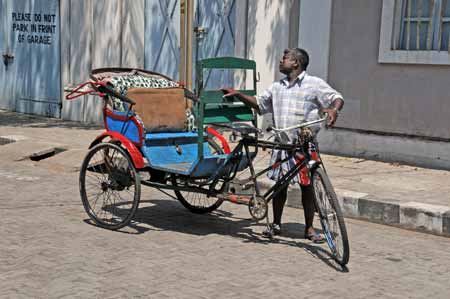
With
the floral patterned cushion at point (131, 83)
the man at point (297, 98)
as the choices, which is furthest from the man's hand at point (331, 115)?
the floral patterned cushion at point (131, 83)

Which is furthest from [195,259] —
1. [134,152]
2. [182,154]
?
[182,154]

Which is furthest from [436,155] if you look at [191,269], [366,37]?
[191,269]

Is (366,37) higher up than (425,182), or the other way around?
(366,37)

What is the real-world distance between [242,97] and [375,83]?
160 inches

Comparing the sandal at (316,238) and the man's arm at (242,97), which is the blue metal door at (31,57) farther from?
the sandal at (316,238)

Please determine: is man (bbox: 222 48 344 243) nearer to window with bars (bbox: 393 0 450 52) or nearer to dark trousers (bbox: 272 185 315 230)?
dark trousers (bbox: 272 185 315 230)

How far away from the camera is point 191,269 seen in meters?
5.14

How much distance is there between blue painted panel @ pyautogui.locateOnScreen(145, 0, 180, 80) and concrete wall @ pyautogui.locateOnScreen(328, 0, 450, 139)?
140 inches

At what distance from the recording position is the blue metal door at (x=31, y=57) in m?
14.3

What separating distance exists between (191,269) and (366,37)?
548cm

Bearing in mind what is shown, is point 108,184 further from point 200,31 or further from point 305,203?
point 200,31

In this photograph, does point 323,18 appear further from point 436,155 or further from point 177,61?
point 177,61

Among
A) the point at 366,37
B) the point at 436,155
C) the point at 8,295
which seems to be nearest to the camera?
the point at 8,295

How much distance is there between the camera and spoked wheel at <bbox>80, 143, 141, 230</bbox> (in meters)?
6.16
